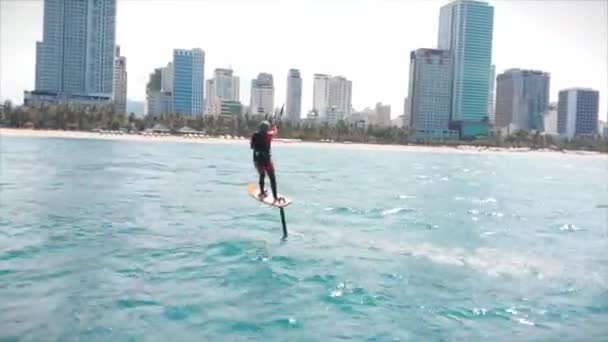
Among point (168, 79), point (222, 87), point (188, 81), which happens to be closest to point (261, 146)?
point (222, 87)

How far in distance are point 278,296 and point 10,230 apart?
11352mm

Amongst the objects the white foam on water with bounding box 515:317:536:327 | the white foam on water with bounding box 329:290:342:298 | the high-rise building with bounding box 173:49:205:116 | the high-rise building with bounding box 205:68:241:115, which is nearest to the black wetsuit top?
the white foam on water with bounding box 329:290:342:298

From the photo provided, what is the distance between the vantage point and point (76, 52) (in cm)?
17688

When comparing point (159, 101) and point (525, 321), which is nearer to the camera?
point (525, 321)

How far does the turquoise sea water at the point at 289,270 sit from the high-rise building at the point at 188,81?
120955 millimetres

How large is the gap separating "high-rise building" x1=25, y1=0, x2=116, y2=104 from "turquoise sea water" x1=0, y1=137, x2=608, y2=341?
149m

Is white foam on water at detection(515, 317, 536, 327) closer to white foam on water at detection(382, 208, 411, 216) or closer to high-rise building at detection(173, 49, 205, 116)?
white foam on water at detection(382, 208, 411, 216)

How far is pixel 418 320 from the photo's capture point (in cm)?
1284

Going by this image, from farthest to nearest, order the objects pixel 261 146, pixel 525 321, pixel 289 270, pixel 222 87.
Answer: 1. pixel 222 87
2. pixel 261 146
3. pixel 289 270
4. pixel 525 321

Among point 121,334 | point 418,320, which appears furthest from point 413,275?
point 121,334

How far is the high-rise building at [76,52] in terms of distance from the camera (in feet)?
553

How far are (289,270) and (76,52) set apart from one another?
582 feet

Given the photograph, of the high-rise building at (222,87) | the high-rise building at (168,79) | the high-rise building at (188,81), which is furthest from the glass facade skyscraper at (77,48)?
the high-rise building at (222,87)

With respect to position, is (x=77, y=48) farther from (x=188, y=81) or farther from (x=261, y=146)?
(x=261, y=146)
